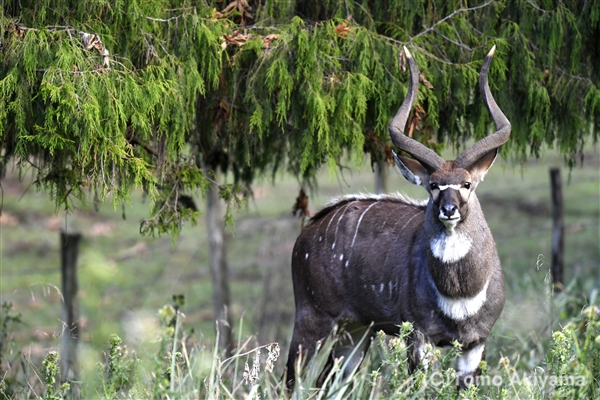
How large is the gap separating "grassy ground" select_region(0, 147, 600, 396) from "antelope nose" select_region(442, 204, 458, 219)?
93.8 inches

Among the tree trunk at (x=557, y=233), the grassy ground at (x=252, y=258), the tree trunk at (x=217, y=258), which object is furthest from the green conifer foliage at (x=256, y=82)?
the tree trunk at (x=557, y=233)

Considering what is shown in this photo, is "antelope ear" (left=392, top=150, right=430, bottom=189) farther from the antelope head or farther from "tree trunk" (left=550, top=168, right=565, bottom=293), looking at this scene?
"tree trunk" (left=550, top=168, right=565, bottom=293)

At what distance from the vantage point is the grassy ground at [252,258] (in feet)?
28.1

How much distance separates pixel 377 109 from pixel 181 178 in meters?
1.31

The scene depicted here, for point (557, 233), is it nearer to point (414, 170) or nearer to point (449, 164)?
point (414, 170)

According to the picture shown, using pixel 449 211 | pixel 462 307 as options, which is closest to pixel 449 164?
pixel 449 211

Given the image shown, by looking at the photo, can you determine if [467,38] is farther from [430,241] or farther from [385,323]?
[385,323]

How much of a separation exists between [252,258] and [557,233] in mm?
4969

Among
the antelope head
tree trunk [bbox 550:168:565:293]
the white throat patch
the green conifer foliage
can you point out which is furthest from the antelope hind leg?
tree trunk [bbox 550:168:565:293]

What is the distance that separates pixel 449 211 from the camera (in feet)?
14.8

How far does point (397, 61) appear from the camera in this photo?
17.2 ft

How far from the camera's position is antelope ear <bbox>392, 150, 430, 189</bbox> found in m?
4.93

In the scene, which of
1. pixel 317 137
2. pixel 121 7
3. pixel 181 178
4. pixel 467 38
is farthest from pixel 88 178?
pixel 467 38

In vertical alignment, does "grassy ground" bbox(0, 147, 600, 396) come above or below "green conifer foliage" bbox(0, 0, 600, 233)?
below
